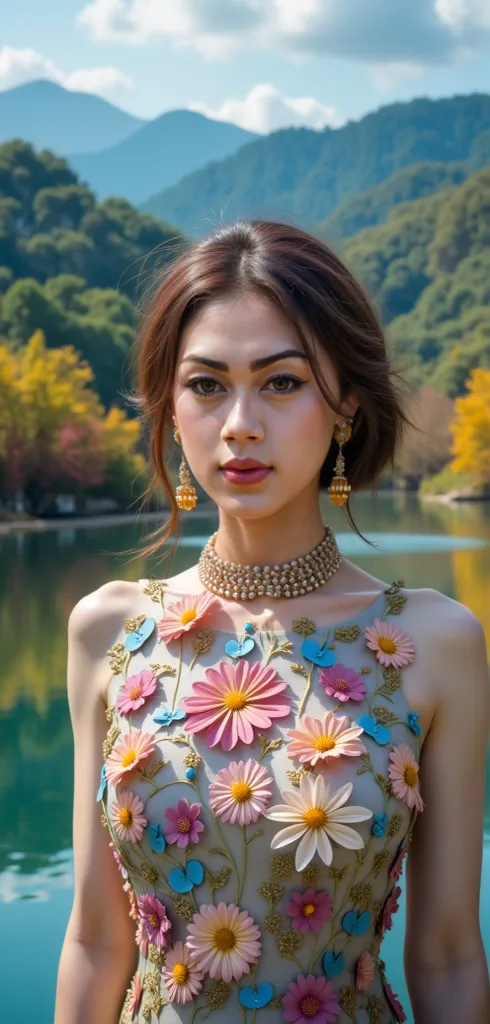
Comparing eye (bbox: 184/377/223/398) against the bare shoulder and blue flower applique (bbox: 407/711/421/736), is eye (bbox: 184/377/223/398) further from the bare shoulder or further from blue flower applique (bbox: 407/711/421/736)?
blue flower applique (bbox: 407/711/421/736)

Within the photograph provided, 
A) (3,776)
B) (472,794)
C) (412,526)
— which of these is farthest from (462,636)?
(412,526)

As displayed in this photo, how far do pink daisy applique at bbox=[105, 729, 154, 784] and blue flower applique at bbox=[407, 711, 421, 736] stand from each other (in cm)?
28

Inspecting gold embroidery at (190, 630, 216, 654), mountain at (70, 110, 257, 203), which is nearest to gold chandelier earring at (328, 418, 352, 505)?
gold embroidery at (190, 630, 216, 654)

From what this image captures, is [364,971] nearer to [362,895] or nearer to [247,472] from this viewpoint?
[362,895]

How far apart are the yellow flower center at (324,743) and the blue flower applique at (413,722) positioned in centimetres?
9

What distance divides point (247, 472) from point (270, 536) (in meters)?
0.13

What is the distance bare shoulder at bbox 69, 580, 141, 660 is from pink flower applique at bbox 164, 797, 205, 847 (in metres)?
0.24

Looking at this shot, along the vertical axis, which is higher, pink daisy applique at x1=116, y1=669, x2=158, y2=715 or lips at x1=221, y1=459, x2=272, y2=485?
lips at x1=221, y1=459, x2=272, y2=485

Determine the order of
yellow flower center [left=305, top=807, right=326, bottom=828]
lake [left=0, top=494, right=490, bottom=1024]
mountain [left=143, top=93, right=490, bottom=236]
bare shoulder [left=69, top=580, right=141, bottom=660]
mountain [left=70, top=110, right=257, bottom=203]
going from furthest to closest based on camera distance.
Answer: mountain [left=70, top=110, right=257, bottom=203]
mountain [left=143, top=93, right=490, bottom=236]
lake [left=0, top=494, right=490, bottom=1024]
bare shoulder [left=69, top=580, right=141, bottom=660]
yellow flower center [left=305, top=807, right=326, bottom=828]

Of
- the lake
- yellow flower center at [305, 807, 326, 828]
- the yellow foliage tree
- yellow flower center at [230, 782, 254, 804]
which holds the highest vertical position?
yellow flower center at [230, 782, 254, 804]

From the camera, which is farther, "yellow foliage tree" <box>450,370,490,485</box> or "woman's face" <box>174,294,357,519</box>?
"yellow foliage tree" <box>450,370,490,485</box>

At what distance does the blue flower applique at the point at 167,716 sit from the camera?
1.40 m

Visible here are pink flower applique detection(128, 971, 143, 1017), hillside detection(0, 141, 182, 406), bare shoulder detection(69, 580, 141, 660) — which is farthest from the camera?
hillside detection(0, 141, 182, 406)

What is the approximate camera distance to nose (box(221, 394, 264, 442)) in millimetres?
1380
